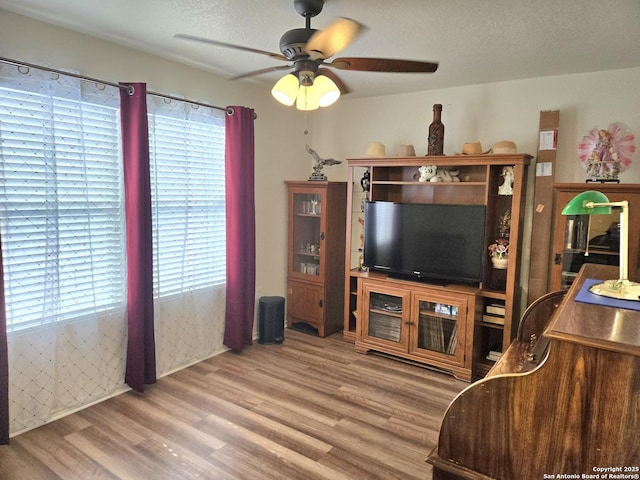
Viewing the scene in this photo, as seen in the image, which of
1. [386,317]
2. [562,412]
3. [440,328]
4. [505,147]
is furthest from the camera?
[386,317]

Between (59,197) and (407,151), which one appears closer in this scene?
(59,197)

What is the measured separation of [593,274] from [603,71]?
2034 millimetres

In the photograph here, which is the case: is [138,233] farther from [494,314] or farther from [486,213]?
[494,314]

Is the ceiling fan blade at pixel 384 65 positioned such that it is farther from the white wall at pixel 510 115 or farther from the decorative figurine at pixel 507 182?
the white wall at pixel 510 115

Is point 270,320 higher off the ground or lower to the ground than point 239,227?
lower

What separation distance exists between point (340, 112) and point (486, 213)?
6.65 ft

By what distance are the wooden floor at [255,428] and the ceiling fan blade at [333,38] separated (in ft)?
6.99

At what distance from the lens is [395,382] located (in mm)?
3322

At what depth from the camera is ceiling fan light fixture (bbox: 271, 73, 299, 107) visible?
2.04 meters

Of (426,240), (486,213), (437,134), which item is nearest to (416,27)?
(437,134)

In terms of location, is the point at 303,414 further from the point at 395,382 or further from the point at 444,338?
the point at 444,338

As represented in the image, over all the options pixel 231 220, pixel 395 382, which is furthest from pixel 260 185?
pixel 395 382

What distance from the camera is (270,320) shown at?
4.01 m

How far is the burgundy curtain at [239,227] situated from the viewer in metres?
3.63
